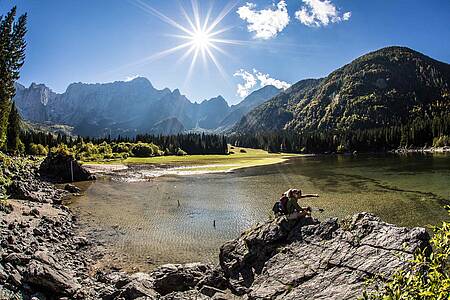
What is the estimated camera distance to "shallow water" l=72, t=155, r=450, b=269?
29078 mm

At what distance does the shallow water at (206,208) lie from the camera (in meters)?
29.1

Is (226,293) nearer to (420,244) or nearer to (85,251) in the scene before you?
(420,244)

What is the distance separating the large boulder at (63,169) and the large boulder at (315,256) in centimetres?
6895

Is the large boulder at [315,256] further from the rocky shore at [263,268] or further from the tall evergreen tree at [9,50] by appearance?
the tall evergreen tree at [9,50]

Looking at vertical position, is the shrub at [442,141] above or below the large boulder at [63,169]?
above

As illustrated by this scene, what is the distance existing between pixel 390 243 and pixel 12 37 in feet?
199

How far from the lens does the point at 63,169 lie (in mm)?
78688

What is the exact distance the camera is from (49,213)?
36562 mm

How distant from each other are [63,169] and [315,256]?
77.4 m

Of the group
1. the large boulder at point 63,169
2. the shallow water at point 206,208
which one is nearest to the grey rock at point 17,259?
the shallow water at point 206,208

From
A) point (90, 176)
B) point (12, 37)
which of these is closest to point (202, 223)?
point (12, 37)

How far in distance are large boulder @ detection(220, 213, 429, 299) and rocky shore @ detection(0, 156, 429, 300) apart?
0.04 meters

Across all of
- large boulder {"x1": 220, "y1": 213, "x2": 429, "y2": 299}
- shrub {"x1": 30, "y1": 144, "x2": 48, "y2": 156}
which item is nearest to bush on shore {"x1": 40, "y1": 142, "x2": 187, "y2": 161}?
shrub {"x1": 30, "y1": 144, "x2": 48, "y2": 156}

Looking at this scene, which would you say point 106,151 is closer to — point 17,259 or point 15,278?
point 17,259
